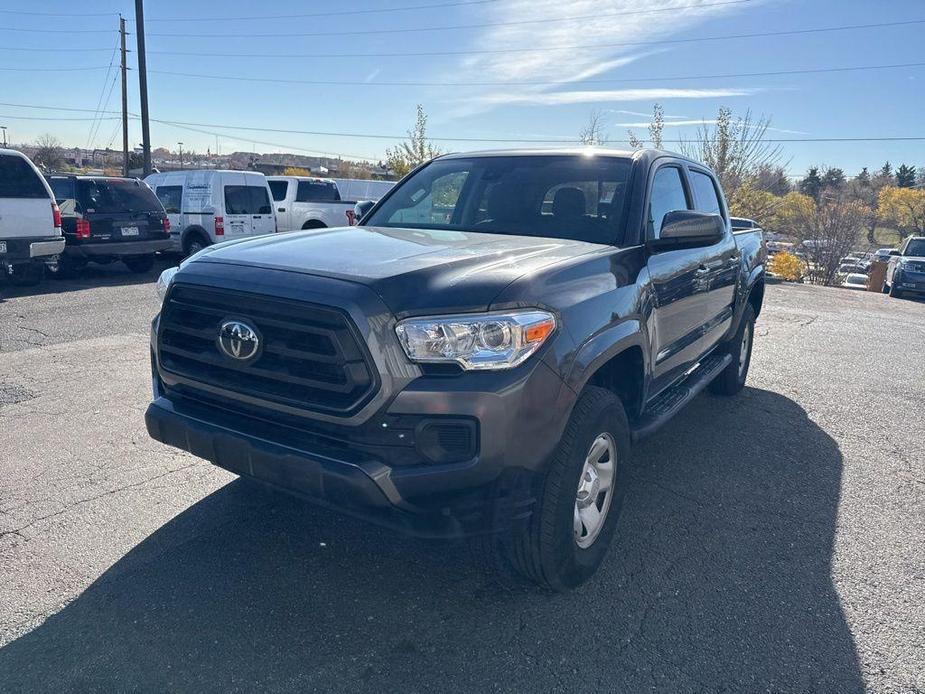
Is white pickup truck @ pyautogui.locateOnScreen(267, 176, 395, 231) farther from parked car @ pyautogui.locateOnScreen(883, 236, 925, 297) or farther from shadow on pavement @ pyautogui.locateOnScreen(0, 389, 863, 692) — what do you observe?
shadow on pavement @ pyautogui.locateOnScreen(0, 389, 863, 692)

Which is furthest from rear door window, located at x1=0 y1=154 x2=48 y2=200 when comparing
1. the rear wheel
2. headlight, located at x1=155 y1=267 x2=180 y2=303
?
headlight, located at x1=155 y1=267 x2=180 y2=303

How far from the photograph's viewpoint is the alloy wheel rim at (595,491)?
9.98 ft

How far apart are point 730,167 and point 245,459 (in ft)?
113

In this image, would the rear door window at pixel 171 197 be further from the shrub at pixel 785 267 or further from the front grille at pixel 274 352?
the shrub at pixel 785 267

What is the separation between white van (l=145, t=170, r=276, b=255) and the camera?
48.9 ft

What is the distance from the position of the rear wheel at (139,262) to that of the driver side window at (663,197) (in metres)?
12.0

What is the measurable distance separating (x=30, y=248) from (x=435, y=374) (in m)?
10.5

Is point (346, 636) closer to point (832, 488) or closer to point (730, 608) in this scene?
point (730, 608)

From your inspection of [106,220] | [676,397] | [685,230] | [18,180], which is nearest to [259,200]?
[106,220]

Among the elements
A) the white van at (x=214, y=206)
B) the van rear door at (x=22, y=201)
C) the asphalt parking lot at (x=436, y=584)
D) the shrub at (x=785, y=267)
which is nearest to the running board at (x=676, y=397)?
the asphalt parking lot at (x=436, y=584)

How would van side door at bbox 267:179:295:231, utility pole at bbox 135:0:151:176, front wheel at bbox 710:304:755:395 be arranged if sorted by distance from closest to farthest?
front wheel at bbox 710:304:755:395 → van side door at bbox 267:179:295:231 → utility pole at bbox 135:0:151:176

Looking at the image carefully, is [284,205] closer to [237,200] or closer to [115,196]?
[237,200]

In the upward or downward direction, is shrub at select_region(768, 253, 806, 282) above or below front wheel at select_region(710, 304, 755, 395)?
below

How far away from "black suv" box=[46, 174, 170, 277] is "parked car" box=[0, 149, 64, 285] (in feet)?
4.50
